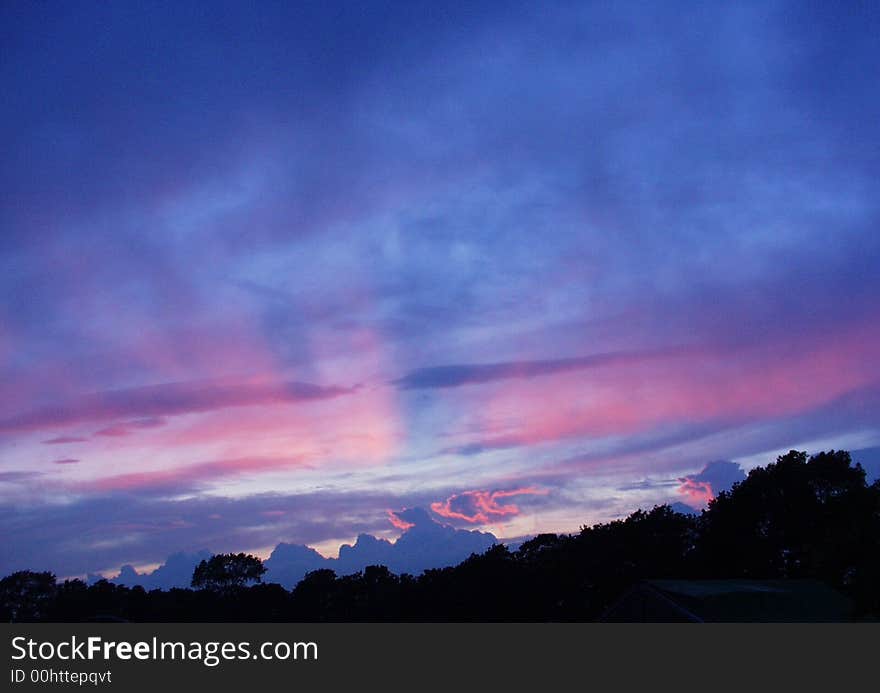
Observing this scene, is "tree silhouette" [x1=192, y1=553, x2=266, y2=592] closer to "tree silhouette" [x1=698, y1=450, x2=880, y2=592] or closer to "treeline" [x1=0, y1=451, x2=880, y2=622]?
"treeline" [x1=0, y1=451, x2=880, y2=622]

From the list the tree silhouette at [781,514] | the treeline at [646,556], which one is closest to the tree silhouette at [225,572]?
the treeline at [646,556]

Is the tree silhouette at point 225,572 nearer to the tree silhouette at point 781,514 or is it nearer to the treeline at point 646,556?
the treeline at point 646,556

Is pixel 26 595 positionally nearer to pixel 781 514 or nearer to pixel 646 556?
pixel 646 556

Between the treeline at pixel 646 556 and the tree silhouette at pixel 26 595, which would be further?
the tree silhouette at pixel 26 595

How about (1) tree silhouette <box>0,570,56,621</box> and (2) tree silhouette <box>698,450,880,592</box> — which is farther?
(1) tree silhouette <box>0,570,56,621</box>

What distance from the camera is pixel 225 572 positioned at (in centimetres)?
9238

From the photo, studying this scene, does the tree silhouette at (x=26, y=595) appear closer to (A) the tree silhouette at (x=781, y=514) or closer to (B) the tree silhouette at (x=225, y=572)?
(B) the tree silhouette at (x=225, y=572)

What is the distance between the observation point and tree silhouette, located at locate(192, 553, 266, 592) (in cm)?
9144

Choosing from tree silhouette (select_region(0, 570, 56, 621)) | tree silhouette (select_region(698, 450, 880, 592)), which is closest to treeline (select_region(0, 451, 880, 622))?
tree silhouette (select_region(698, 450, 880, 592))

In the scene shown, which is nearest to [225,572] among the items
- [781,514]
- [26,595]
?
[26,595]

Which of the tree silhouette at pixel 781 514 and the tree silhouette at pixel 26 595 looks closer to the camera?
the tree silhouette at pixel 781 514

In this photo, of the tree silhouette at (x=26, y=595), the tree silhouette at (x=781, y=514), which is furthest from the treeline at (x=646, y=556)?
the tree silhouette at (x=26, y=595)

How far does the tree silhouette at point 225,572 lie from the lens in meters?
91.4

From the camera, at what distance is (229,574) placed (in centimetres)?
9250
